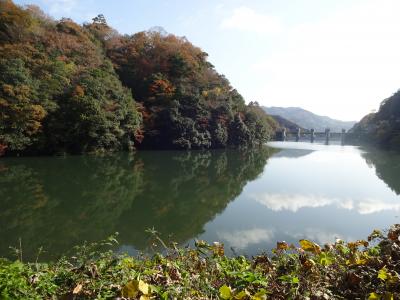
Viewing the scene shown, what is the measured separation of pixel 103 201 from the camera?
829cm

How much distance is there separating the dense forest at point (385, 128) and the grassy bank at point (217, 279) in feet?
108

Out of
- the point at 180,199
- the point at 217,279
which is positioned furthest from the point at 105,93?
the point at 217,279

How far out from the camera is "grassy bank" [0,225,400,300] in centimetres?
195

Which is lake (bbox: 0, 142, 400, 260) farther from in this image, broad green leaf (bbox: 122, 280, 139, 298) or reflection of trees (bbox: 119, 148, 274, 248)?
broad green leaf (bbox: 122, 280, 139, 298)

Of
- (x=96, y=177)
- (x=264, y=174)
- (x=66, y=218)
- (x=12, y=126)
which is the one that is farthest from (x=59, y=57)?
(x=66, y=218)

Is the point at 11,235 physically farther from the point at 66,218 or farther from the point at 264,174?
the point at 264,174

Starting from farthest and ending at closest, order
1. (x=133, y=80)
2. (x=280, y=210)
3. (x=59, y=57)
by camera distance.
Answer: (x=133, y=80)
(x=59, y=57)
(x=280, y=210)

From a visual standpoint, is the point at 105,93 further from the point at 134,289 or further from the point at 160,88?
the point at 134,289

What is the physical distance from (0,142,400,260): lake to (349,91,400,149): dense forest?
900 inches

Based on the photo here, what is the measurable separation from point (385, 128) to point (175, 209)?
113 feet

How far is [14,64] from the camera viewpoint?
53.8ft

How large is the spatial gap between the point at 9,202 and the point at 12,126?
Result: 946 centimetres

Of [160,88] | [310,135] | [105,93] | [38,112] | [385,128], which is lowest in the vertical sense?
[310,135]

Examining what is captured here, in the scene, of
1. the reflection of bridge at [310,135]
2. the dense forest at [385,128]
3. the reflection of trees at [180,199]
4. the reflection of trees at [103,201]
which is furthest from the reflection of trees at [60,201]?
the reflection of bridge at [310,135]
